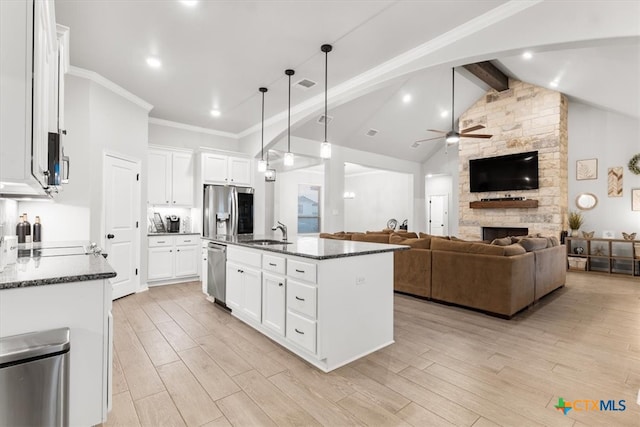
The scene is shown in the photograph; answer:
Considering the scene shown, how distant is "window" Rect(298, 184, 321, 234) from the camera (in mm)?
11023

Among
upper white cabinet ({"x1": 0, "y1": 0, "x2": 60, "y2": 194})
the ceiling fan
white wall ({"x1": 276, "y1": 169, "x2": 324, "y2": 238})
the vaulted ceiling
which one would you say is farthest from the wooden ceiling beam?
upper white cabinet ({"x1": 0, "y1": 0, "x2": 60, "y2": 194})

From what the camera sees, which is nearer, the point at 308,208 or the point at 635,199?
the point at 635,199

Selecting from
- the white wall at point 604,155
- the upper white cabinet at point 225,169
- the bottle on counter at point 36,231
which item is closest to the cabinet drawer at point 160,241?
the upper white cabinet at point 225,169

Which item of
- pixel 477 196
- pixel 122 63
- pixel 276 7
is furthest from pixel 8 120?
pixel 477 196

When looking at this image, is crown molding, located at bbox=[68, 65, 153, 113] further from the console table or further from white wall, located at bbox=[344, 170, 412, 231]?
the console table

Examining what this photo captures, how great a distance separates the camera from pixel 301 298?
2.58 meters

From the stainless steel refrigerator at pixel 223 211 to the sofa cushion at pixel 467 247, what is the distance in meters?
3.57

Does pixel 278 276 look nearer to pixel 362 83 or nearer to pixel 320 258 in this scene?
pixel 320 258

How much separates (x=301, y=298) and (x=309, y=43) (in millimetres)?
2662

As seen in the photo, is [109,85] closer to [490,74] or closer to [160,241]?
[160,241]

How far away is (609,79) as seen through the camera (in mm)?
5531

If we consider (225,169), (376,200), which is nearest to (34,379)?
(225,169)

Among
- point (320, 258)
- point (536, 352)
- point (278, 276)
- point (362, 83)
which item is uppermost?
point (362, 83)

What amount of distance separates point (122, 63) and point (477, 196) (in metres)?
7.91
